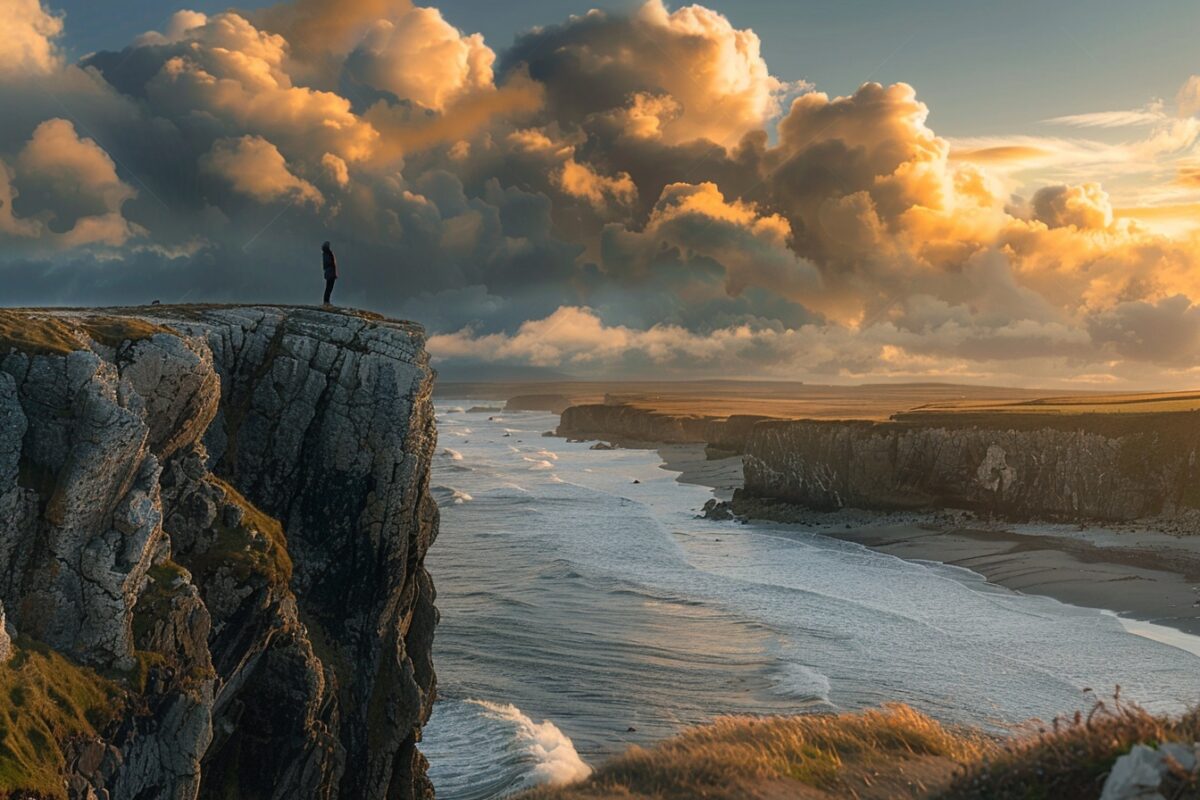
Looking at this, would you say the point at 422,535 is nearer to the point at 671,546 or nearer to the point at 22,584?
the point at 22,584

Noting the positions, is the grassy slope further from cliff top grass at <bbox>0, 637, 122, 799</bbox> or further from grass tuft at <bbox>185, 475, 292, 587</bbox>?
cliff top grass at <bbox>0, 637, 122, 799</bbox>

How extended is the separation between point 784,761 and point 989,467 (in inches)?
2162

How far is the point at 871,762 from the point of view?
14.1 metres

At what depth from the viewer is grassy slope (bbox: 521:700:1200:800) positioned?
9.05 m

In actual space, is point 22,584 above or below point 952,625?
above

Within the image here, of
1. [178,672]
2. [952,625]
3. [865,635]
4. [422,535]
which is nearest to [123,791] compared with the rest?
[178,672]

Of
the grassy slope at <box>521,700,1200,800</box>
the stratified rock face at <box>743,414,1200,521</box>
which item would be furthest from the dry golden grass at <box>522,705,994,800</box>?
the stratified rock face at <box>743,414,1200,521</box>

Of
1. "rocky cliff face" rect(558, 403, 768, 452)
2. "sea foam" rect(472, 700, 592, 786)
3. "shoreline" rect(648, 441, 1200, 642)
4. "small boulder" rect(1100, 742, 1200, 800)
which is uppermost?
"small boulder" rect(1100, 742, 1200, 800)

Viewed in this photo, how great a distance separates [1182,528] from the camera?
52.7 meters

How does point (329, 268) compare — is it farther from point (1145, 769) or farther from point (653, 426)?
point (653, 426)

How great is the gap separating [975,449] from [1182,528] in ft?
46.0

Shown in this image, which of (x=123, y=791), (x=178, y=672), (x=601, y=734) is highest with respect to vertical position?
(x=178, y=672)

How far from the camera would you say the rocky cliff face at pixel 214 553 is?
1252 centimetres

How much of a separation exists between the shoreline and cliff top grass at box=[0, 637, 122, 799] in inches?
1397
